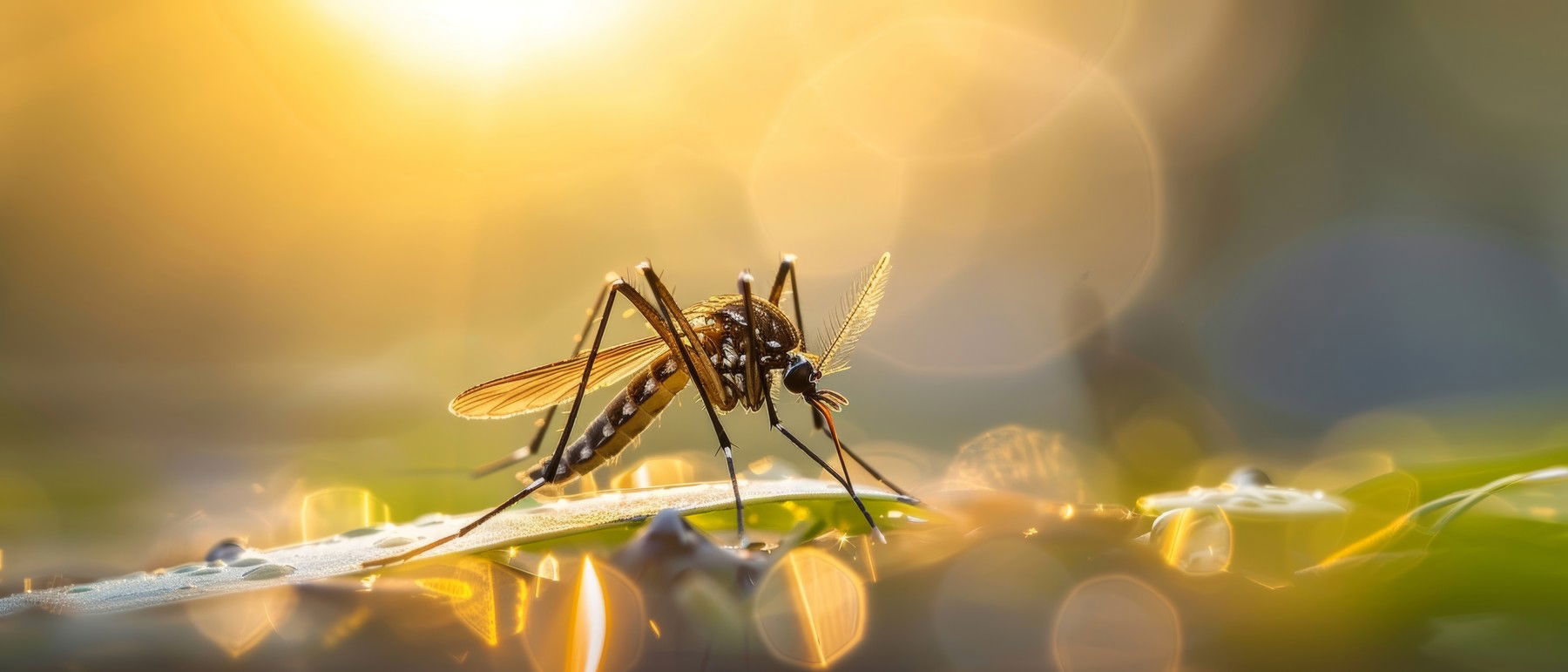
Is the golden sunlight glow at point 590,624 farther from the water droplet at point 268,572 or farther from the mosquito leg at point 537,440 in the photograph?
the mosquito leg at point 537,440

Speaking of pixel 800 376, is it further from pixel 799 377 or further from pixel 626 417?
pixel 626 417

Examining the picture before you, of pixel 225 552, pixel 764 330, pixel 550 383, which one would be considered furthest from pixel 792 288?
pixel 225 552

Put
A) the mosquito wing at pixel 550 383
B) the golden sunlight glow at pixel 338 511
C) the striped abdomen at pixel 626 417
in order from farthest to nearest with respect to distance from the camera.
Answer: the striped abdomen at pixel 626 417 < the mosquito wing at pixel 550 383 < the golden sunlight glow at pixel 338 511

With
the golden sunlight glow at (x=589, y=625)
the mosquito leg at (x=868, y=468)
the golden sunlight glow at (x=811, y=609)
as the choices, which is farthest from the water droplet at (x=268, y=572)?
the mosquito leg at (x=868, y=468)

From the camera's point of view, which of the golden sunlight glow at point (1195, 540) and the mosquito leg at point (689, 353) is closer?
the golden sunlight glow at point (1195, 540)

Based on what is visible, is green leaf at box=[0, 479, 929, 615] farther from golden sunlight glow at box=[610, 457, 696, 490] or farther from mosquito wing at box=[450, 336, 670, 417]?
mosquito wing at box=[450, 336, 670, 417]

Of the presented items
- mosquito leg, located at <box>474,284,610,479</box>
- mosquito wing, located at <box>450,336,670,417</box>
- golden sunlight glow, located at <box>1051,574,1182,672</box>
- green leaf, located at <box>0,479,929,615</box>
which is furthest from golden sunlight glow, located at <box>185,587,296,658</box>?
mosquito leg, located at <box>474,284,610,479</box>

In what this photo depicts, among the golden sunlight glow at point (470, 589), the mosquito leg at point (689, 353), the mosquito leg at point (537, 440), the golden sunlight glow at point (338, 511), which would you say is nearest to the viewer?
the golden sunlight glow at point (470, 589)
